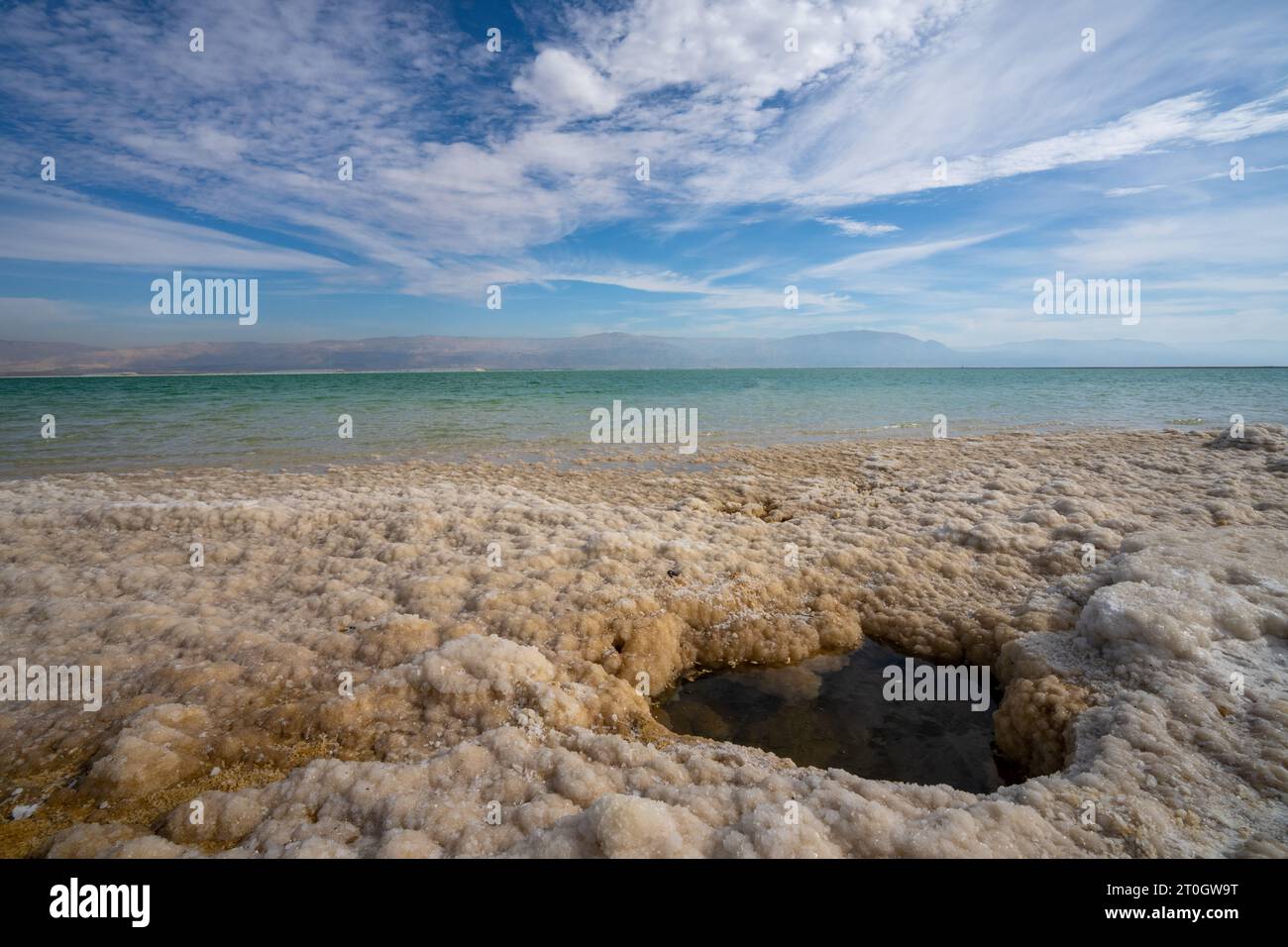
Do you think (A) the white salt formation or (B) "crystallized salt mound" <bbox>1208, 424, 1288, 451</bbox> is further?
(B) "crystallized salt mound" <bbox>1208, 424, 1288, 451</bbox>

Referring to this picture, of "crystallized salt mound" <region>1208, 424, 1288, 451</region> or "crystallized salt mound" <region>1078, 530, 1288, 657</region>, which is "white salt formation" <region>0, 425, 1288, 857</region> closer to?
"crystallized salt mound" <region>1078, 530, 1288, 657</region>

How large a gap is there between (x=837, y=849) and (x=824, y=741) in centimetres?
202

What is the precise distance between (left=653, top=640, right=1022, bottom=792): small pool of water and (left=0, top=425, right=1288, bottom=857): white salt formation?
34cm

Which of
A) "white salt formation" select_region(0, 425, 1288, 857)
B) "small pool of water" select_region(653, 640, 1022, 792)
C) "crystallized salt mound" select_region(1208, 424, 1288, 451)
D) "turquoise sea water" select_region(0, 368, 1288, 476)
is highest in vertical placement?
"turquoise sea water" select_region(0, 368, 1288, 476)

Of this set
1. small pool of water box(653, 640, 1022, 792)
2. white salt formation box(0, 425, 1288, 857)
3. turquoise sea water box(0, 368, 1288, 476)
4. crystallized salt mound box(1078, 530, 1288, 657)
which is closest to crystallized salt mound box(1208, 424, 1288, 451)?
white salt formation box(0, 425, 1288, 857)

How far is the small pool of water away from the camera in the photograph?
477 cm

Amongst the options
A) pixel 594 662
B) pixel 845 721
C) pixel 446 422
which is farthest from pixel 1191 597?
pixel 446 422

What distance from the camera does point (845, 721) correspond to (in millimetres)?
5320

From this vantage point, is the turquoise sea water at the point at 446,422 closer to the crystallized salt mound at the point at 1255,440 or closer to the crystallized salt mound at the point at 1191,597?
the crystallized salt mound at the point at 1255,440

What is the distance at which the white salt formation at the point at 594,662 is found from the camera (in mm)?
3383

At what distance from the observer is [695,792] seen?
145 inches

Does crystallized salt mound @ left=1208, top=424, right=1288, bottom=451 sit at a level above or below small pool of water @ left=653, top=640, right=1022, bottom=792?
above
